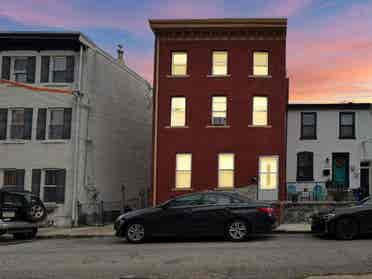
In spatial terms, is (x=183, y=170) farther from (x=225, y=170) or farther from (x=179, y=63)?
(x=179, y=63)

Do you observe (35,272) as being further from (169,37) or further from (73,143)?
(169,37)

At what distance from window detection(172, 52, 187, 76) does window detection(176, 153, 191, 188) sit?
420 cm

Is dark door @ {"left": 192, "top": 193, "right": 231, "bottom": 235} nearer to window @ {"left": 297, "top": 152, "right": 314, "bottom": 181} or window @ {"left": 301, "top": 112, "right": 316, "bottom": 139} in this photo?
window @ {"left": 297, "top": 152, "right": 314, "bottom": 181}

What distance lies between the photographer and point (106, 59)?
26.4 m

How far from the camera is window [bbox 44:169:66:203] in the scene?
76.4 feet

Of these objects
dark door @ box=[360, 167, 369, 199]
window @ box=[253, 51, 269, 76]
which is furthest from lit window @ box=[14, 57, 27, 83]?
dark door @ box=[360, 167, 369, 199]

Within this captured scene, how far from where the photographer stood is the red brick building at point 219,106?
2347 cm

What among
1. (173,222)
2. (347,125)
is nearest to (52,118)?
(173,222)

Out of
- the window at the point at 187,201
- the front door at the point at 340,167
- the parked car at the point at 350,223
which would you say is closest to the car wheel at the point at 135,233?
the window at the point at 187,201

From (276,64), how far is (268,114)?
2507mm

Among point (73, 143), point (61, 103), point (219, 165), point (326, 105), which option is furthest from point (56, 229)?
point (326, 105)

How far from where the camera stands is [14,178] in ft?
78.1

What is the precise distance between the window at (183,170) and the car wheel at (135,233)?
878 centimetres

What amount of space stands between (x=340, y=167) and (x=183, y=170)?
9.18 metres
